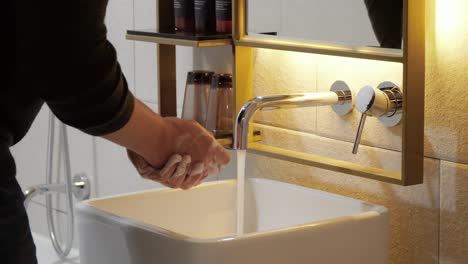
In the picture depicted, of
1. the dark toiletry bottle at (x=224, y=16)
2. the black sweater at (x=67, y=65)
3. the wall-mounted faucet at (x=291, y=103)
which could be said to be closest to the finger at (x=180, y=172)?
the wall-mounted faucet at (x=291, y=103)

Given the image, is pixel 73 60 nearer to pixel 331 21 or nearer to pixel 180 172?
pixel 180 172

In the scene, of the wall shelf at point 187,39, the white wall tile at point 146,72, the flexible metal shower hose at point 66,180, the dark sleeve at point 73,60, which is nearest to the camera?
the dark sleeve at point 73,60

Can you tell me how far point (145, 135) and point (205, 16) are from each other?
0.63 m

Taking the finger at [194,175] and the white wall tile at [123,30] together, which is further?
the white wall tile at [123,30]

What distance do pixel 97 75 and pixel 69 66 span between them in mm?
37

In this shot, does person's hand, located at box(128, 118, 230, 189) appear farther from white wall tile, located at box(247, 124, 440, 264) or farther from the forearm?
white wall tile, located at box(247, 124, 440, 264)

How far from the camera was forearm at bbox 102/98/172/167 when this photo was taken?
1.26m

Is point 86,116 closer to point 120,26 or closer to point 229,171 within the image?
point 229,171

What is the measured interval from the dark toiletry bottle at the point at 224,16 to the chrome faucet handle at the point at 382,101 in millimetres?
418

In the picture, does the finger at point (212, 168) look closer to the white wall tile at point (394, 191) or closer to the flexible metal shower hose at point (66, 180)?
the white wall tile at point (394, 191)

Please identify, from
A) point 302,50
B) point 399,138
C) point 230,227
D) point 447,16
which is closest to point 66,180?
point 230,227

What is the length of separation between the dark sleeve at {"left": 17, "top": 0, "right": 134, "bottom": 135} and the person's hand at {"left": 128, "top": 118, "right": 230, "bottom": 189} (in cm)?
24

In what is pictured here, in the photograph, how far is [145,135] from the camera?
1315 mm

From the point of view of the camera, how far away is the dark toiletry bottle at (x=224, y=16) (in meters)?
1.86
